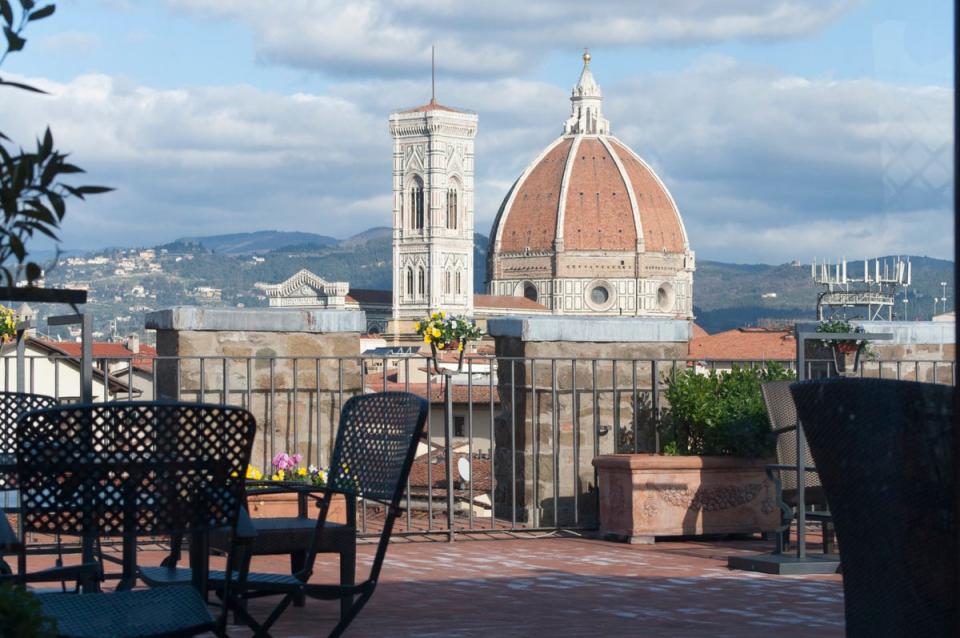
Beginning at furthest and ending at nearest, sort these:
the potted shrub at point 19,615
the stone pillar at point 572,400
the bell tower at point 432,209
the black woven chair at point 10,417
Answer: the bell tower at point 432,209
the stone pillar at point 572,400
the black woven chair at point 10,417
the potted shrub at point 19,615

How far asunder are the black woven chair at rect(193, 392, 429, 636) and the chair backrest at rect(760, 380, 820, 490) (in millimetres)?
2969

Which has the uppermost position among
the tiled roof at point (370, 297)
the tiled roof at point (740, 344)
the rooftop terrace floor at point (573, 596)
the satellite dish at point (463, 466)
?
the tiled roof at point (370, 297)

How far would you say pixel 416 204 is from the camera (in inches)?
4742

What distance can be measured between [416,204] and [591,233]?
614 inches

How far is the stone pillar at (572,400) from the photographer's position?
24.9 feet

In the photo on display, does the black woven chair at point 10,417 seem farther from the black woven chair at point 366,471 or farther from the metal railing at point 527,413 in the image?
the metal railing at point 527,413

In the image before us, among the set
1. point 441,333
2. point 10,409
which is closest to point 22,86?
point 10,409

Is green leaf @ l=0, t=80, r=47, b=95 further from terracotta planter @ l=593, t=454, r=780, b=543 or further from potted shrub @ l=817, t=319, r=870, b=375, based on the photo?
potted shrub @ l=817, t=319, r=870, b=375

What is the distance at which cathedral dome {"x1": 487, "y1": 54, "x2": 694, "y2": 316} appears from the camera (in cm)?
12612

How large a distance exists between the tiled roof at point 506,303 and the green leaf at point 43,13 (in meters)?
119

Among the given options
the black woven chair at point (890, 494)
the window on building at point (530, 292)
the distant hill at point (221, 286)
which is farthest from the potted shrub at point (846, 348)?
the window on building at point (530, 292)

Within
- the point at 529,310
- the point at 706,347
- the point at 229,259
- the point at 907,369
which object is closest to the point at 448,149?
the point at 529,310

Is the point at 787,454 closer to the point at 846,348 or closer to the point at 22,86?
the point at 846,348

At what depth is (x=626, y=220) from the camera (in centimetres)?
12619
